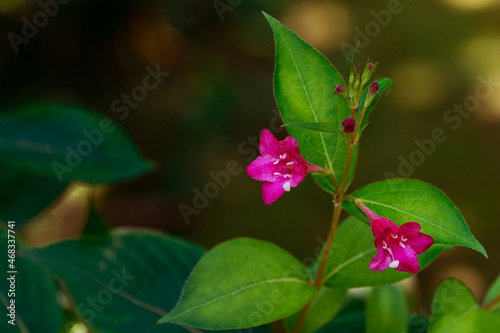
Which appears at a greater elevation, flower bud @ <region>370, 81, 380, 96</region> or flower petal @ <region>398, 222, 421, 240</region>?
flower bud @ <region>370, 81, 380, 96</region>

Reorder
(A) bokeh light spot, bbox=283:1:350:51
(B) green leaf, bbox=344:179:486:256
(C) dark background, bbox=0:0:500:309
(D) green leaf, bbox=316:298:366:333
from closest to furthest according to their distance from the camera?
(B) green leaf, bbox=344:179:486:256 < (D) green leaf, bbox=316:298:366:333 < (C) dark background, bbox=0:0:500:309 < (A) bokeh light spot, bbox=283:1:350:51

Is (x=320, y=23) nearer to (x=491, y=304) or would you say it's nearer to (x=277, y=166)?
(x=491, y=304)

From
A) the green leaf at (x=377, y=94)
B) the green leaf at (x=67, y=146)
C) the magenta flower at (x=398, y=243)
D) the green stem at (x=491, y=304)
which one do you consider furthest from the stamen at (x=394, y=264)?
the green leaf at (x=67, y=146)

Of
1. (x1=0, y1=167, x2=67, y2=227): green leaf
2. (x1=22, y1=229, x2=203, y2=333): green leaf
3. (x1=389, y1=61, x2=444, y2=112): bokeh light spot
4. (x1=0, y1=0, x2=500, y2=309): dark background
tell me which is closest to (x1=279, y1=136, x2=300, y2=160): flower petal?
(x1=22, y1=229, x2=203, y2=333): green leaf

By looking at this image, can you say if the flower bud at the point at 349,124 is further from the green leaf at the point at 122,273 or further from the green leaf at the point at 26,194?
the green leaf at the point at 26,194

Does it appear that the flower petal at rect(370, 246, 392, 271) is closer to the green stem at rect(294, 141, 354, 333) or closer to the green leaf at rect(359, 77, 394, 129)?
the green stem at rect(294, 141, 354, 333)

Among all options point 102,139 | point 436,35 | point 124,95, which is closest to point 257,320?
point 102,139

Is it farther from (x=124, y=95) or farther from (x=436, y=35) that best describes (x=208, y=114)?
(x=436, y=35)
